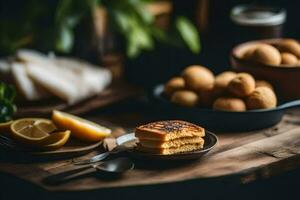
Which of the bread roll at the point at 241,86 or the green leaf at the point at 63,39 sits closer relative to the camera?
the bread roll at the point at 241,86

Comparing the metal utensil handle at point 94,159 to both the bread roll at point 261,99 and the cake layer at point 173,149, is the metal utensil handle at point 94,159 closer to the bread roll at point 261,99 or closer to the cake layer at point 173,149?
the cake layer at point 173,149

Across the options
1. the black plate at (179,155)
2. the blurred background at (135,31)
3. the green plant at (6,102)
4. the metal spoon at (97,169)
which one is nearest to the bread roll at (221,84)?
the black plate at (179,155)

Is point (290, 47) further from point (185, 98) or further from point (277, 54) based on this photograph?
point (185, 98)

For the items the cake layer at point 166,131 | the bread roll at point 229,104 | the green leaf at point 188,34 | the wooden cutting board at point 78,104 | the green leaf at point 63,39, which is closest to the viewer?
the cake layer at point 166,131

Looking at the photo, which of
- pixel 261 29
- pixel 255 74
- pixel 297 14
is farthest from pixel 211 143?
pixel 297 14

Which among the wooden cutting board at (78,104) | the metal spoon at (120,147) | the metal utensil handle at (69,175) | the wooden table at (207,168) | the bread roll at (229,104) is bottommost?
the wooden table at (207,168)

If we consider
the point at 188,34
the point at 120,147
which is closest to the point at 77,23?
the point at 188,34
